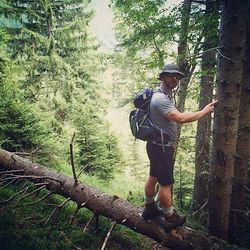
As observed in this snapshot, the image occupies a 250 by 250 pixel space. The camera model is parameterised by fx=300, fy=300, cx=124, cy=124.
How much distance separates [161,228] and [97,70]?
49.7ft

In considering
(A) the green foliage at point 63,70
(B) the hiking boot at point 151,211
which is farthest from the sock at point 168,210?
(A) the green foliage at point 63,70

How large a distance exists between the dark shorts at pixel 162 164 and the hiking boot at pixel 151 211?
56cm

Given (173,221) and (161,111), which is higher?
(161,111)

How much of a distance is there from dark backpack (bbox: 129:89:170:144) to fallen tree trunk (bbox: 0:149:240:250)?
150cm

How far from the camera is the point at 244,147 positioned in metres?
5.28

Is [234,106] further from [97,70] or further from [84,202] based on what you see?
[97,70]

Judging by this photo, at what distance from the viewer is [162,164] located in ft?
15.0

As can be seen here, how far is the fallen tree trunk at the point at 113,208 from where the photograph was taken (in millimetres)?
4645

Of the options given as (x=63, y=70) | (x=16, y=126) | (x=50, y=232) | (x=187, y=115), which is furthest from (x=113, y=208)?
(x=63, y=70)

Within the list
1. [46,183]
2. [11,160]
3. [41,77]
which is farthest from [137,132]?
[41,77]

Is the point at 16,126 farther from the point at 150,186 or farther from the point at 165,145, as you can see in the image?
the point at 165,145

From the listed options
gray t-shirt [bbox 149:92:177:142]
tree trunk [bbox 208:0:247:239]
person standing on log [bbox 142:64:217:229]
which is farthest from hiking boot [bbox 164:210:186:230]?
gray t-shirt [bbox 149:92:177:142]

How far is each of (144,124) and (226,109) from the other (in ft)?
4.07

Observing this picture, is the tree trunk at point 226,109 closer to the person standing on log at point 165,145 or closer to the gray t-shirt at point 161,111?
the person standing on log at point 165,145
